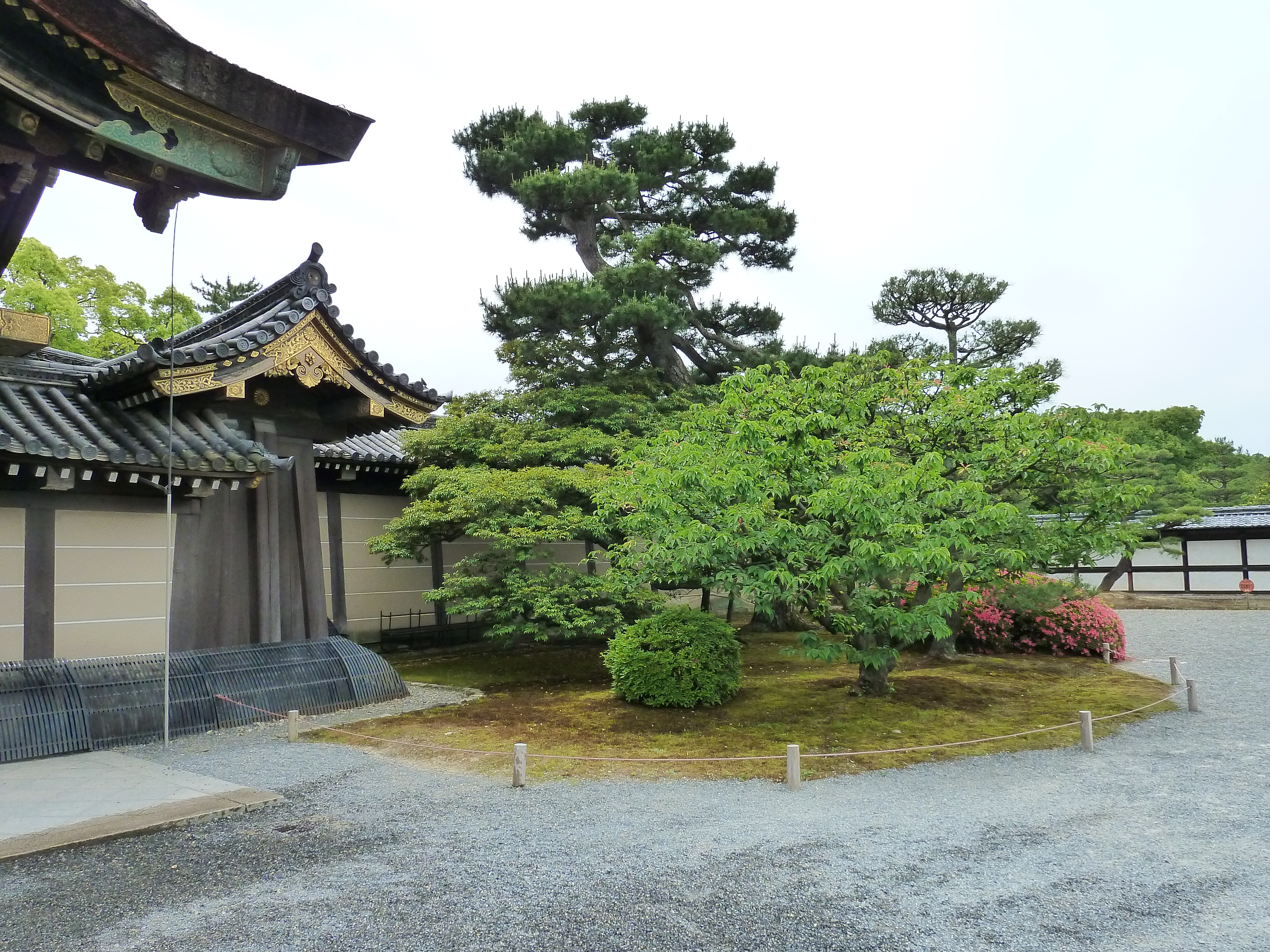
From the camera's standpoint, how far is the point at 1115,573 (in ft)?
74.8

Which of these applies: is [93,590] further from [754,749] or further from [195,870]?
[754,749]

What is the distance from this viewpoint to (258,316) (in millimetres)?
9891

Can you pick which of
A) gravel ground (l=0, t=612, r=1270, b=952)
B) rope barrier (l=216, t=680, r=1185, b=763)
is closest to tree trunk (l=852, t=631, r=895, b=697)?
rope barrier (l=216, t=680, r=1185, b=763)

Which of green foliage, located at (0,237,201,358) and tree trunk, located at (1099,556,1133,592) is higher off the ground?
green foliage, located at (0,237,201,358)

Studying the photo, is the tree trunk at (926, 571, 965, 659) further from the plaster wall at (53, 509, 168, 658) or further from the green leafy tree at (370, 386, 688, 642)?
the plaster wall at (53, 509, 168, 658)

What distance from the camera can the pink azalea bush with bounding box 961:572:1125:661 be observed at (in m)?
14.1

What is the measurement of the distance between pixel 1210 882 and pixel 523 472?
30.0 feet

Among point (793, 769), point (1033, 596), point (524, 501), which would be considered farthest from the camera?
point (1033, 596)

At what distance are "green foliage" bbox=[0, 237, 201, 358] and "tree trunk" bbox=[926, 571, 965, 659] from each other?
18153 millimetres

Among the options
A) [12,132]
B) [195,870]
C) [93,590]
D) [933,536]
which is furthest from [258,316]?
[933,536]

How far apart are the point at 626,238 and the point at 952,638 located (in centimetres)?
1000

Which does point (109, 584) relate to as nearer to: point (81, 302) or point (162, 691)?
point (162, 691)

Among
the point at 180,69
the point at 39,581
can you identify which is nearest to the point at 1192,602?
the point at 39,581

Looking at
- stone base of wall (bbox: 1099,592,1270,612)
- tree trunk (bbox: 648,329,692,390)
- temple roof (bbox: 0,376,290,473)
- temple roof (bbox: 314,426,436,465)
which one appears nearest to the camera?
temple roof (bbox: 0,376,290,473)
